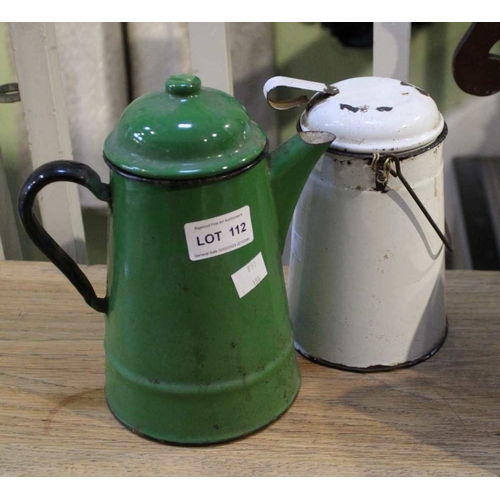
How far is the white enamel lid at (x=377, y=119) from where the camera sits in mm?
690

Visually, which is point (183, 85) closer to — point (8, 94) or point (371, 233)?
point (371, 233)

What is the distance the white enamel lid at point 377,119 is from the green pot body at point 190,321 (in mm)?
89

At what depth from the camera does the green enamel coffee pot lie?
2.04ft

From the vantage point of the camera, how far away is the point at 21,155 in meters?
1.25

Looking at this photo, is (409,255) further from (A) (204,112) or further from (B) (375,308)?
(A) (204,112)

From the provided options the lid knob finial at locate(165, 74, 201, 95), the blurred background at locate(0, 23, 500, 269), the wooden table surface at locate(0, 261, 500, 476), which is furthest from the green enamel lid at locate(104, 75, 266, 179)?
the blurred background at locate(0, 23, 500, 269)

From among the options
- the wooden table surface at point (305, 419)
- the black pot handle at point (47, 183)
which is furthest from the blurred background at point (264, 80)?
the black pot handle at point (47, 183)

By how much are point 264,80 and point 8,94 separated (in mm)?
374

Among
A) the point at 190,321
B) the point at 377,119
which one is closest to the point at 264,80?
the point at 377,119

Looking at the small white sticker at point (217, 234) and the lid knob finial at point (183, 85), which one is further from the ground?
the lid knob finial at point (183, 85)

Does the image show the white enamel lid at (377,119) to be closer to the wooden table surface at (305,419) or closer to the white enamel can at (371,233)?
the white enamel can at (371,233)

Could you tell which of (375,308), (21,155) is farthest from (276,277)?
(21,155)

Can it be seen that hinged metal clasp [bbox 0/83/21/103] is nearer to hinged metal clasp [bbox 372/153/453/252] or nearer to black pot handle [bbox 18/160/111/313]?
black pot handle [bbox 18/160/111/313]

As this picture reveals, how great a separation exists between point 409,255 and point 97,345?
0.36 meters
